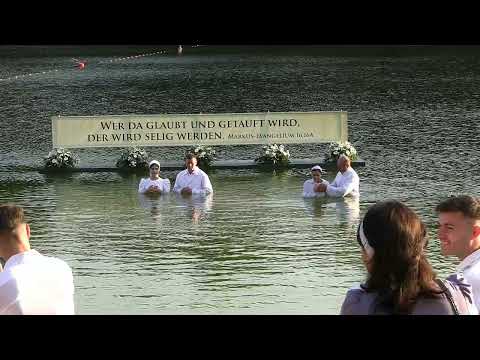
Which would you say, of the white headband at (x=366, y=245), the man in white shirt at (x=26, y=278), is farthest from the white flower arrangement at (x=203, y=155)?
the white headband at (x=366, y=245)

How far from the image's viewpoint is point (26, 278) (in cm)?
438

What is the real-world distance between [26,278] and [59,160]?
17429mm

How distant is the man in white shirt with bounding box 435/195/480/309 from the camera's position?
4688 millimetres

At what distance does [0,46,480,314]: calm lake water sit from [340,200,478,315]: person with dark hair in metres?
6.29

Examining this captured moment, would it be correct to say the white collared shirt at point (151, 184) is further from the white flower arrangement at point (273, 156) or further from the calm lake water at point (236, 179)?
the white flower arrangement at point (273, 156)

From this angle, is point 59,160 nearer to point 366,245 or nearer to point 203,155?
point 203,155

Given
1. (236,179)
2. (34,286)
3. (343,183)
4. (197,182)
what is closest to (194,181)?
(197,182)

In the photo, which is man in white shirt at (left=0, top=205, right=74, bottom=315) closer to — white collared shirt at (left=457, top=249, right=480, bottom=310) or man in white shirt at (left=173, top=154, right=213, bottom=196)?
white collared shirt at (left=457, top=249, right=480, bottom=310)

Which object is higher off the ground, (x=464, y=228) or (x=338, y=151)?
(x=464, y=228)

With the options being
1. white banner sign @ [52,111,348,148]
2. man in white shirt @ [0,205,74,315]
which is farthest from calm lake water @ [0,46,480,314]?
man in white shirt @ [0,205,74,315]

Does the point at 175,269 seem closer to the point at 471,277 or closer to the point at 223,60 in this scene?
the point at 471,277

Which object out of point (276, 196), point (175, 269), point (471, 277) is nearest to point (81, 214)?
point (276, 196)

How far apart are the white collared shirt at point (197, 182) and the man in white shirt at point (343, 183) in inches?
71.6

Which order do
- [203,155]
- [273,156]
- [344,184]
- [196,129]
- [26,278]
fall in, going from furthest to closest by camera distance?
[196,129]
[203,155]
[273,156]
[344,184]
[26,278]
